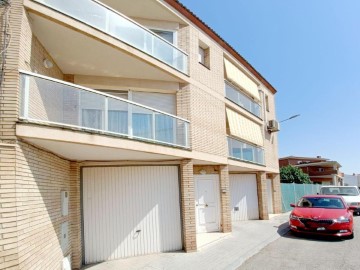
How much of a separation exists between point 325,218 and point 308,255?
99.9 inches

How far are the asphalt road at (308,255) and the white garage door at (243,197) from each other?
471 cm

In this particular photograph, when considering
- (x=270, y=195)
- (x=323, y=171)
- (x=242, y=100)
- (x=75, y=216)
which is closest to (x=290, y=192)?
(x=270, y=195)

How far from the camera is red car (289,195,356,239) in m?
10.6

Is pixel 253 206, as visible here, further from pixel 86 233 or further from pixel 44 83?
pixel 44 83

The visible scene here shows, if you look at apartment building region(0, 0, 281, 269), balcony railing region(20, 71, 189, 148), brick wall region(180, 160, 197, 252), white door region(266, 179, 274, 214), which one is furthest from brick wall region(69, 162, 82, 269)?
white door region(266, 179, 274, 214)

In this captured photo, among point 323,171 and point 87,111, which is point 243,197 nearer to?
point 87,111

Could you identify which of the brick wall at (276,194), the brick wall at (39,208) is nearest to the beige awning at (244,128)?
the brick wall at (276,194)

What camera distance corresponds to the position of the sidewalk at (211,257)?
26.3 feet

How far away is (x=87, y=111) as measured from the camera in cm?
680

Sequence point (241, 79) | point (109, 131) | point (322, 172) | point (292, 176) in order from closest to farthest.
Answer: point (109, 131) < point (241, 79) < point (292, 176) < point (322, 172)

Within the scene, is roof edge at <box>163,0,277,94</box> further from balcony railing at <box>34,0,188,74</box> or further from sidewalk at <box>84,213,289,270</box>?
sidewalk at <box>84,213,289,270</box>

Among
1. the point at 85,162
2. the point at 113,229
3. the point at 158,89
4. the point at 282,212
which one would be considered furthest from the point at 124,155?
the point at 282,212

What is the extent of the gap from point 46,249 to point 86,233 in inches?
90.2

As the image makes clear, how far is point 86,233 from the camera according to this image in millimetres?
8625
